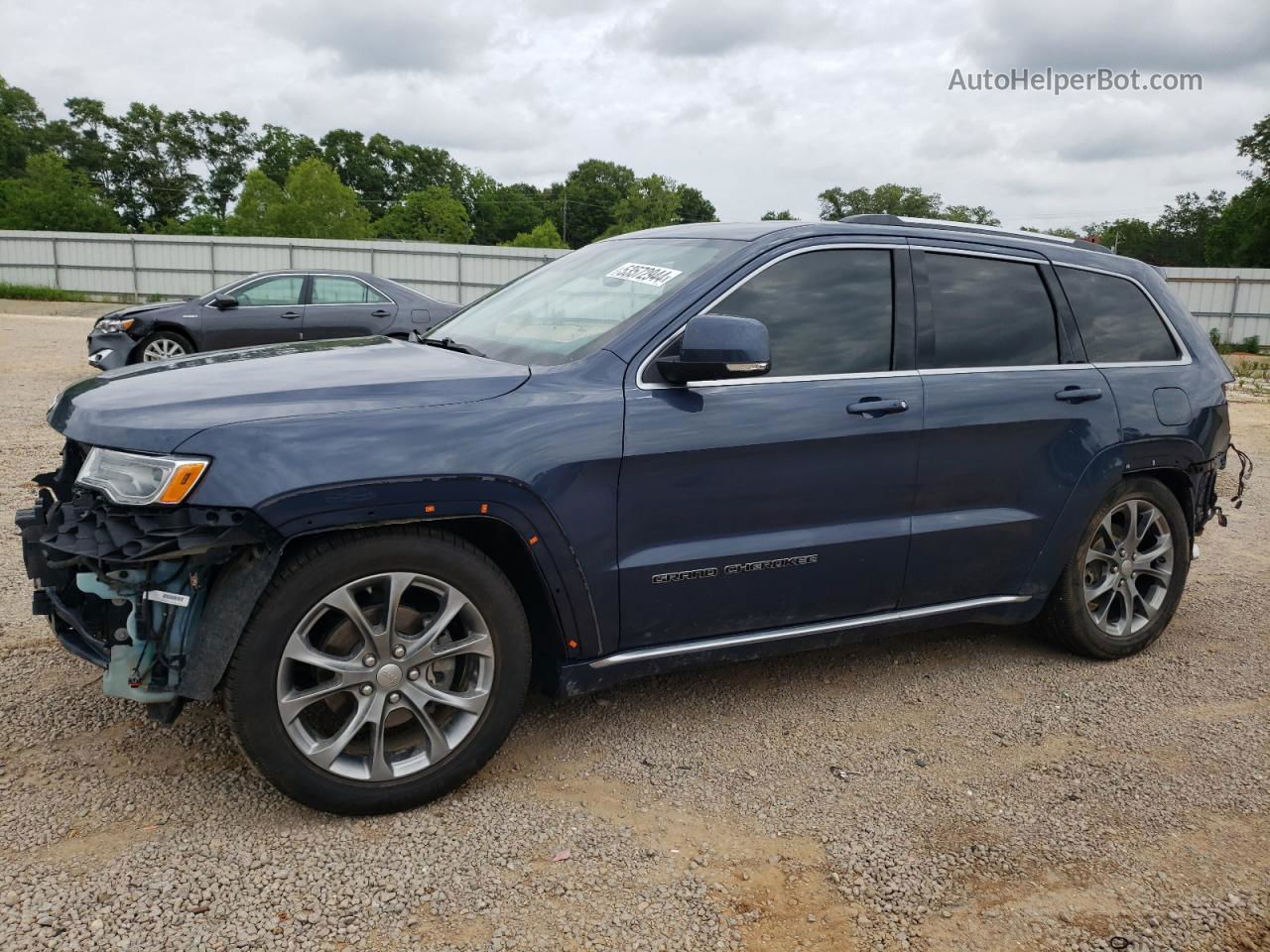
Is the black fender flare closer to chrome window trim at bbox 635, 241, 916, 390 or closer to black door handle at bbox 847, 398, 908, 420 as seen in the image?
chrome window trim at bbox 635, 241, 916, 390

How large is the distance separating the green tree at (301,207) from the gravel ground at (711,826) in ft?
167

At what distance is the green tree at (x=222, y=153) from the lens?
88750 mm

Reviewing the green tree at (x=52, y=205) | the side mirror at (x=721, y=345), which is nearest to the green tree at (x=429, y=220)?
the green tree at (x=52, y=205)

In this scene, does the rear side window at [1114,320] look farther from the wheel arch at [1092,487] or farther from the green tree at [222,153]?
the green tree at [222,153]

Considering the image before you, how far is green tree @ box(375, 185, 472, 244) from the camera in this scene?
76438mm

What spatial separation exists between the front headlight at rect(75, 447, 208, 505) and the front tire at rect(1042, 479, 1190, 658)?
136 inches

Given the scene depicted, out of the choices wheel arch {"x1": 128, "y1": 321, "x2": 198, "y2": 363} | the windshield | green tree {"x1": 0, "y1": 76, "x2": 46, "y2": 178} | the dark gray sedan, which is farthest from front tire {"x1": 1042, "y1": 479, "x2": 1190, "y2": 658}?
green tree {"x1": 0, "y1": 76, "x2": 46, "y2": 178}

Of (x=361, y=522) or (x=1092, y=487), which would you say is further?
(x=1092, y=487)

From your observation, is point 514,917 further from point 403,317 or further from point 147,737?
point 403,317

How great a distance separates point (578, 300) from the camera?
3758mm

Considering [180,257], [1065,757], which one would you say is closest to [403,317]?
[1065,757]

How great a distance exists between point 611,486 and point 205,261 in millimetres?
32795

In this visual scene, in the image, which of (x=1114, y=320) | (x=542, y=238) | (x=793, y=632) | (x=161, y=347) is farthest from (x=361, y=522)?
(x=542, y=238)

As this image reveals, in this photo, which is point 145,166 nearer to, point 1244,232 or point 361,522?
point 1244,232
